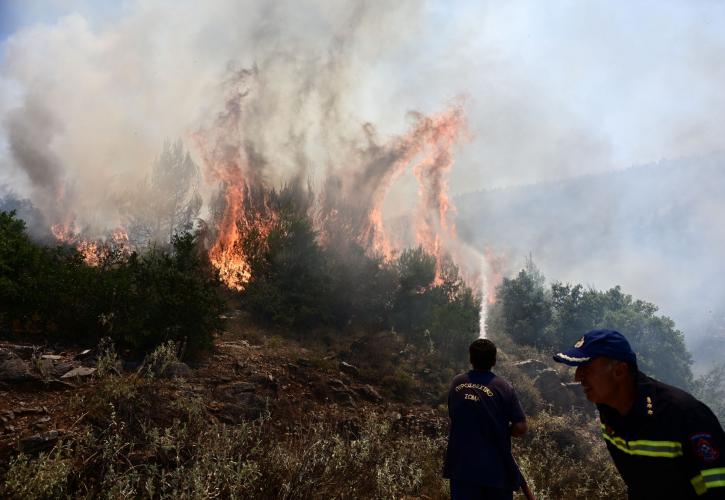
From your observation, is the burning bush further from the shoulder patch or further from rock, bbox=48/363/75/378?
the shoulder patch

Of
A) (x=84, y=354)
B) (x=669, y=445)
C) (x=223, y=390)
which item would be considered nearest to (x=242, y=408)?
(x=223, y=390)

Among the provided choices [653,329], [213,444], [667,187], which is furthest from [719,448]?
[667,187]

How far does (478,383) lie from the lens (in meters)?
3.78

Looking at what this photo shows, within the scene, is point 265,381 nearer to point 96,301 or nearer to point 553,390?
point 96,301

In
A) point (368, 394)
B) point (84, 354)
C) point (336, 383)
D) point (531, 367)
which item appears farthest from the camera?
point (531, 367)

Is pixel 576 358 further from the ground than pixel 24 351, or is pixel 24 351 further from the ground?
pixel 24 351

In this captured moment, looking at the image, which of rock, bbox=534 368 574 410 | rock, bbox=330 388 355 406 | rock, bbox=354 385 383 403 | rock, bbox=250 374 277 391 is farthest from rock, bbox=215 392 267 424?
rock, bbox=534 368 574 410

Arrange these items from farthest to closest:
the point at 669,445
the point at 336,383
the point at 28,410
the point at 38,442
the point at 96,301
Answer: the point at 336,383
the point at 96,301
the point at 28,410
the point at 38,442
the point at 669,445

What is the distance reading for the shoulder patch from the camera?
5.17 ft

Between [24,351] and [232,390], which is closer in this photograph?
[24,351]

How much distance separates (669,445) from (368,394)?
33.7 feet

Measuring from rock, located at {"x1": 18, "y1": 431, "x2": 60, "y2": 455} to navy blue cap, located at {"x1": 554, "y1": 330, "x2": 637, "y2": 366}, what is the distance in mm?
5921

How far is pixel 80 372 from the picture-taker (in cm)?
711

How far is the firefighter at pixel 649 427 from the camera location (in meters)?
1.61
